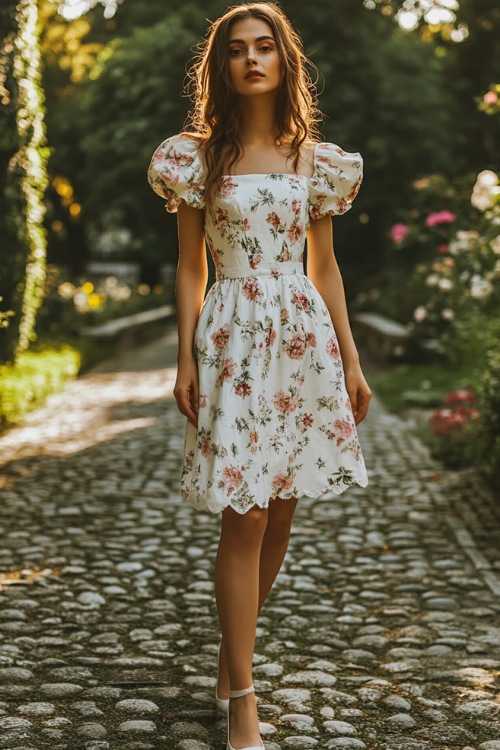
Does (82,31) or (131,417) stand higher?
(82,31)

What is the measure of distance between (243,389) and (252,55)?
95cm

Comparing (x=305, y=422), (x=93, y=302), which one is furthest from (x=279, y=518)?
(x=93, y=302)

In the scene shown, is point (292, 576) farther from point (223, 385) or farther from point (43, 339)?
point (43, 339)

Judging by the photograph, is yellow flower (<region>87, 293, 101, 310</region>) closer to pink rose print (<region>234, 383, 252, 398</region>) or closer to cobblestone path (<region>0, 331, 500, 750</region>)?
cobblestone path (<region>0, 331, 500, 750</region>)

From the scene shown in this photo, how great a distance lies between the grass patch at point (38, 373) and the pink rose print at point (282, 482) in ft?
17.4

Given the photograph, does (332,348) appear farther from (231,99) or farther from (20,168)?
(20,168)

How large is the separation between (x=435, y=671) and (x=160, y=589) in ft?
4.39

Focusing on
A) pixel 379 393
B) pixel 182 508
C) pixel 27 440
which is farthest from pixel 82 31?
pixel 182 508

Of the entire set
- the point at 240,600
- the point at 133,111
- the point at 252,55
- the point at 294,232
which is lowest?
the point at 240,600

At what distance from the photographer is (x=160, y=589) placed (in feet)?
13.7

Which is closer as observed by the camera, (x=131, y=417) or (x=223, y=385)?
(x=223, y=385)

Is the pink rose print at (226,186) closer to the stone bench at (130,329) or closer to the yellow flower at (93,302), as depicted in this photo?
the stone bench at (130,329)

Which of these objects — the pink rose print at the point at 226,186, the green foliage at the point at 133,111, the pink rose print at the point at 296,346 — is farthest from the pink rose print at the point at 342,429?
the green foliage at the point at 133,111

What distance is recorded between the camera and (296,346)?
9.02 ft
